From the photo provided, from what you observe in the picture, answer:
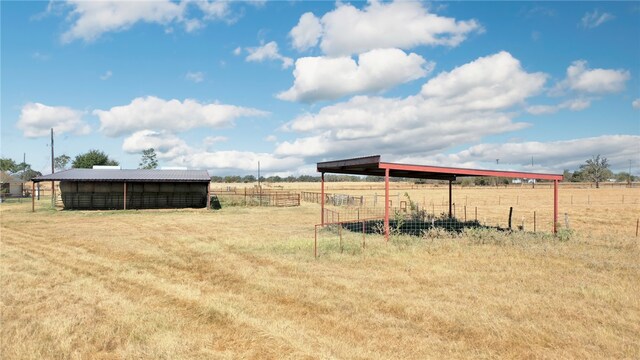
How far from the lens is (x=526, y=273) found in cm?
1225

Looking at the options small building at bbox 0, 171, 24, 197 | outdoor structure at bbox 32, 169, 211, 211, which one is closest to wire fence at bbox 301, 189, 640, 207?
outdoor structure at bbox 32, 169, 211, 211

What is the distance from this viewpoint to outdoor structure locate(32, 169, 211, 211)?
37.3m

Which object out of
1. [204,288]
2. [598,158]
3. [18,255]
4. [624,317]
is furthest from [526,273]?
[598,158]

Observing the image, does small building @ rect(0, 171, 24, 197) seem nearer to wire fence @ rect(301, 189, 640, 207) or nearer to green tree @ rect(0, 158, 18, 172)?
wire fence @ rect(301, 189, 640, 207)

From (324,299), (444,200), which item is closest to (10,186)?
(444,200)

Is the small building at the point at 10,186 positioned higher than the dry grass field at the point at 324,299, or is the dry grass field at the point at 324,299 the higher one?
the small building at the point at 10,186

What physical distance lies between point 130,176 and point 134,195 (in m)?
1.80

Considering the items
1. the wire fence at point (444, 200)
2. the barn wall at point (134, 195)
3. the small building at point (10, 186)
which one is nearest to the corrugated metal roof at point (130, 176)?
the barn wall at point (134, 195)

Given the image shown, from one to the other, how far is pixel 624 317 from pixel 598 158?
6314 inches

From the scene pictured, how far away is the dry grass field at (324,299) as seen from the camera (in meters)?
7.25

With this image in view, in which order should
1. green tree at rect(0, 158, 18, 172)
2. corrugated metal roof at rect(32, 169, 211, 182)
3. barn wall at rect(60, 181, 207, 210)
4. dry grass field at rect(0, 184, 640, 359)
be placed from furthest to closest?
green tree at rect(0, 158, 18, 172) < barn wall at rect(60, 181, 207, 210) < corrugated metal roof at rect(32, 169, 211, 182) < dry grass field at rect(0, 184, 640, 359)

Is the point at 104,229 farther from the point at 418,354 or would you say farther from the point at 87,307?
the point at 418,354

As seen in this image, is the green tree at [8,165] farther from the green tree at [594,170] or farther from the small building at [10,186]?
the green tree at [594,170]

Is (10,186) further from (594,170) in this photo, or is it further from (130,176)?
(594,170)
